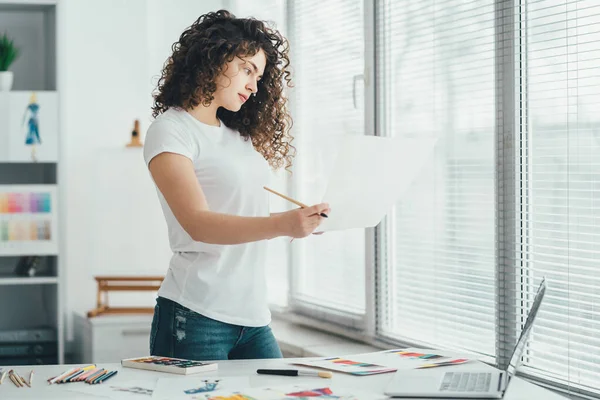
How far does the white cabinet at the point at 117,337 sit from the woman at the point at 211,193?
5.65 ft

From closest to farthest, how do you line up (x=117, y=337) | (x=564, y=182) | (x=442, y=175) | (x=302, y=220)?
(x=302, y=220), (x=564, y=182), (x=442, y=175), (x=117, y=337)

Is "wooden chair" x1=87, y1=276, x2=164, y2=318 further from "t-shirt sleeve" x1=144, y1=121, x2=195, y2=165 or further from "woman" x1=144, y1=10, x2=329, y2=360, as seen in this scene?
"t-shirt sleeve" x1=144, y1=121, x2=195, y2=165

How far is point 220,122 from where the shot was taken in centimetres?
208

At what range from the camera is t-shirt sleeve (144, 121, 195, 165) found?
1856 millimetres

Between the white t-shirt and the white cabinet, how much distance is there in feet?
5.74

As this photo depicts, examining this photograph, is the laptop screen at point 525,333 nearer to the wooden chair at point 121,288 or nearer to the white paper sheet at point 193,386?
the white paper sheet at point 193,386

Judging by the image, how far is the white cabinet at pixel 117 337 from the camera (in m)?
3.63

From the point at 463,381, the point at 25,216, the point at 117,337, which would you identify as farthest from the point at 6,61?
the point at 463,381

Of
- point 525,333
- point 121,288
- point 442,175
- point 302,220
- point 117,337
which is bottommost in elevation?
point 117,337

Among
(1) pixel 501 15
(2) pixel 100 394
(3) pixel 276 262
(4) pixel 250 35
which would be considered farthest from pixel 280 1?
(2) pixel 100 394

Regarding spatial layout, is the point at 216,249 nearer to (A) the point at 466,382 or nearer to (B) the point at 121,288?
(A) the point at 466,382

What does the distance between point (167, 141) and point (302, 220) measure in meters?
0.38

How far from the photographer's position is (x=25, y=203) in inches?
148

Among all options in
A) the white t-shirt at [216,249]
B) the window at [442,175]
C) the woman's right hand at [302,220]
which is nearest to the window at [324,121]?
the window at [442,175]
